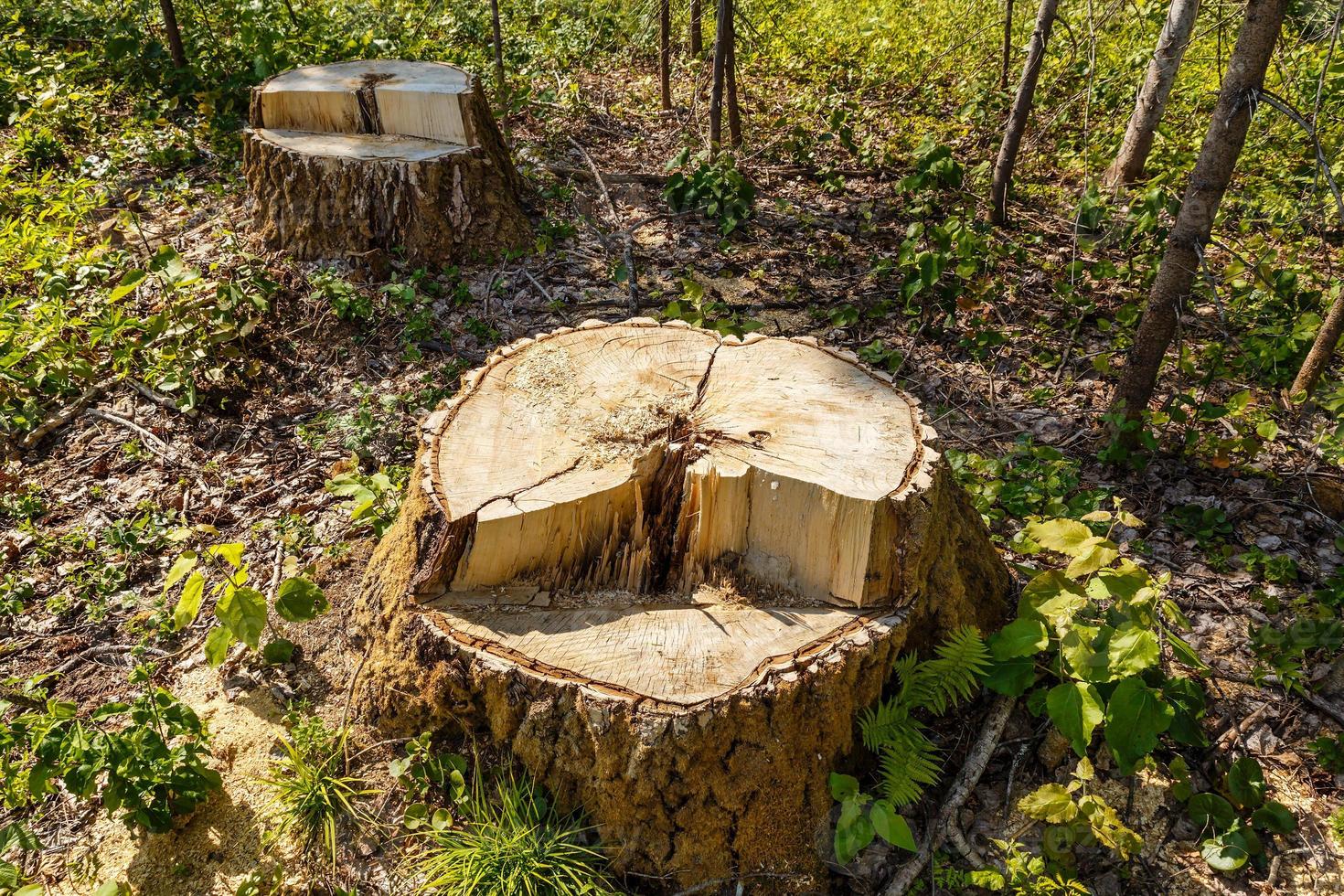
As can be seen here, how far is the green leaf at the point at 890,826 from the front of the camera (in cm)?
204

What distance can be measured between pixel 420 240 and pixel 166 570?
2.34 meters

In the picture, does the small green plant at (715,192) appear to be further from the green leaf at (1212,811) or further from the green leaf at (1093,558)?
the green leaf at (1212,811)

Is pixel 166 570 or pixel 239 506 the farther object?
pixel 239 506

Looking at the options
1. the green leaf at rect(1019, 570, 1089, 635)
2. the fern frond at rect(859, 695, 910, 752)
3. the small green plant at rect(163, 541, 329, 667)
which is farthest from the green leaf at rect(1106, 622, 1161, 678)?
the small green plant at rect(163, 541, 329, 667)

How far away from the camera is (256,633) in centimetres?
246

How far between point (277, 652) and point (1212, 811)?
2.95 metres

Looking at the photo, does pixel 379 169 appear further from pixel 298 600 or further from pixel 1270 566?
pixel 1270 566

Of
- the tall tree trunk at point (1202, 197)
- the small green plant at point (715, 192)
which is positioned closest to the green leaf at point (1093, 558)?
the tall tree trunk at point (1202, 197)

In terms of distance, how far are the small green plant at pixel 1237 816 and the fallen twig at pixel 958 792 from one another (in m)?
0.49

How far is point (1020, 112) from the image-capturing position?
15.5 feet

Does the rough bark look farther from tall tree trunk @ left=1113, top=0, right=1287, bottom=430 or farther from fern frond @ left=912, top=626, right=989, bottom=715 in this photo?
fern frond @ left=912, top=626, right=989, bottom=715

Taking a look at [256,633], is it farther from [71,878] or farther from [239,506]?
[239,506]

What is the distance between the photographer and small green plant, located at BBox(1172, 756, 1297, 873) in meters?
2.21

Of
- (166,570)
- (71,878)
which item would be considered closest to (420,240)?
(166,570)
